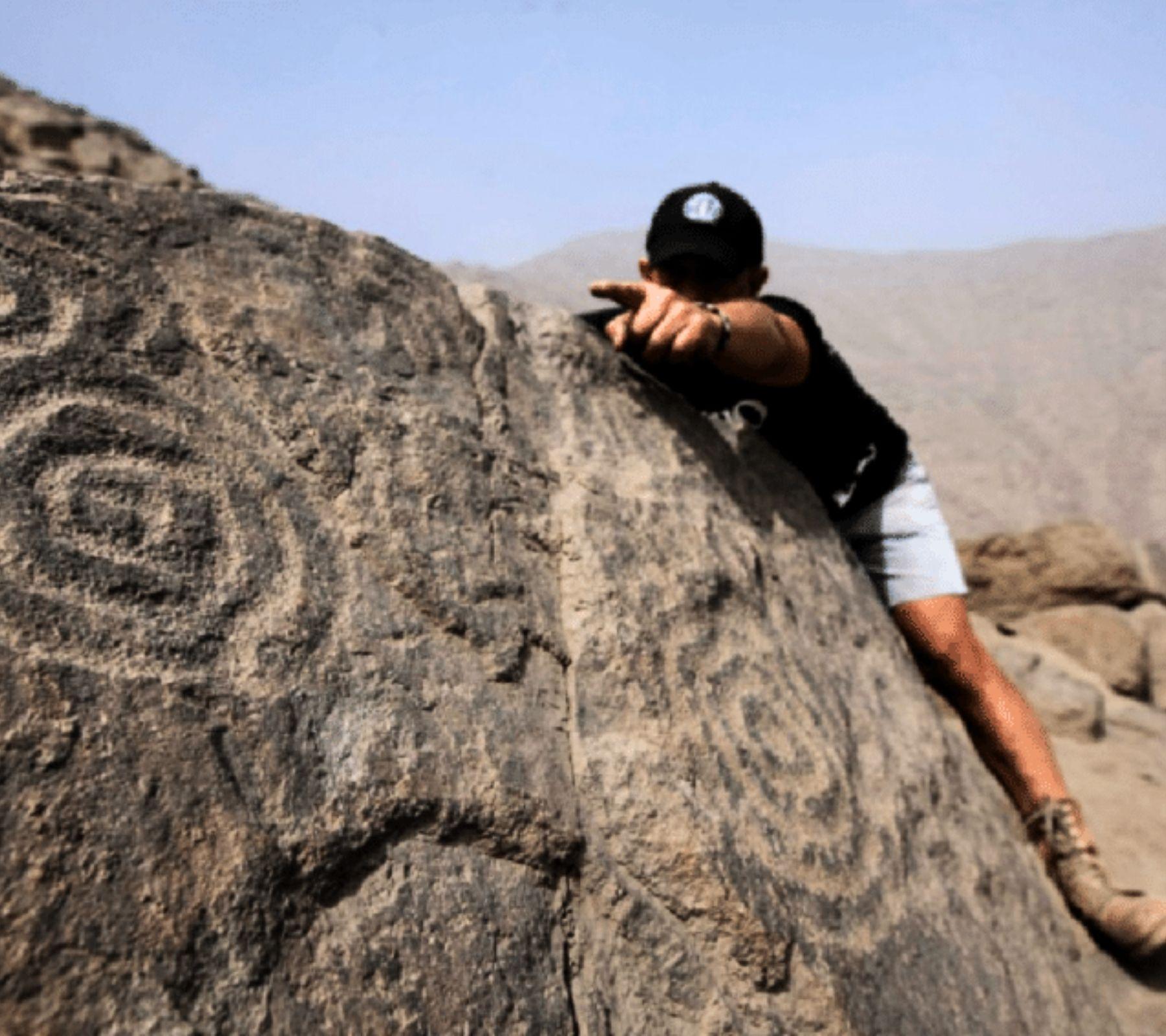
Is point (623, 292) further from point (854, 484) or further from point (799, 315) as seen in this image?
point (854, 484)

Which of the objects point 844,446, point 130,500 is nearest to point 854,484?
point 844,446

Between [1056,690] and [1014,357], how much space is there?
2813 centimetres

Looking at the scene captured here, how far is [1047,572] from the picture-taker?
14.8ft

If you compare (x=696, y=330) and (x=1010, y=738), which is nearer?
(x=696, y=330)

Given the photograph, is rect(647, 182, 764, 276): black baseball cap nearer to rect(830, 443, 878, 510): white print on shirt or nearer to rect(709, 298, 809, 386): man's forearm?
rect(709, 298, 809, 386): man's forearm

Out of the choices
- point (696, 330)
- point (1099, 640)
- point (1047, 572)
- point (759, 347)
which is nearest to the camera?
point (696, 330)

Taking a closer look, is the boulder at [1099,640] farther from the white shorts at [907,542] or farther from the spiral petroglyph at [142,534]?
the spiral petroglyph at [142,534]

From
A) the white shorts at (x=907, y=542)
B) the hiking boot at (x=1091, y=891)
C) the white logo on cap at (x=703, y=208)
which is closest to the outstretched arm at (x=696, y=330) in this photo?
the white logo on cap at (x=703, y=208)

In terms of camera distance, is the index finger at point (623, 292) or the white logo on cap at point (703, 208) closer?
the index finger at point (623, 292)

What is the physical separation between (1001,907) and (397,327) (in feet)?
4.23

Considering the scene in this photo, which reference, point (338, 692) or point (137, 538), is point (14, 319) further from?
point (338, 692)

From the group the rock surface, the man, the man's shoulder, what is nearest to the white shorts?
the man

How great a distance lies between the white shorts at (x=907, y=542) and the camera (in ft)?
6.47

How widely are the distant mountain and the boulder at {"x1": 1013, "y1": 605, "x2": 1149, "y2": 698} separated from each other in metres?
3.50
